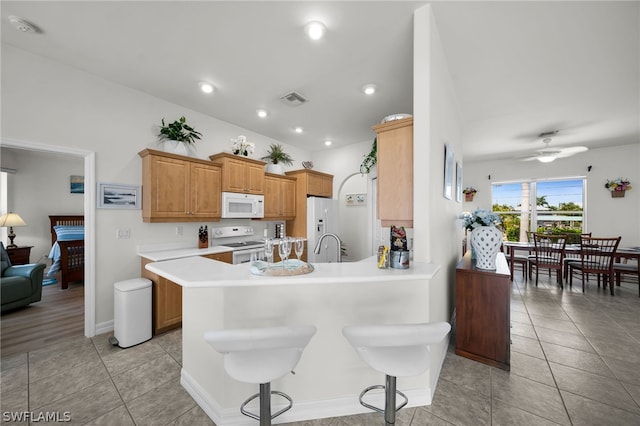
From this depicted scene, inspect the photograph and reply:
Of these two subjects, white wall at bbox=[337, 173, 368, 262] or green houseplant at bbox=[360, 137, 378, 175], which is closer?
green houseplant at bbox=[360, 137, 378, 175]

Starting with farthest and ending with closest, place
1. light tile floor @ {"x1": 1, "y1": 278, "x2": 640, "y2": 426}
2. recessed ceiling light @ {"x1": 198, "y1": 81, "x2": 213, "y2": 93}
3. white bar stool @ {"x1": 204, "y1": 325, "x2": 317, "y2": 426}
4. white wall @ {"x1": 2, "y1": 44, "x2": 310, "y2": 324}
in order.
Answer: recessed ceiling light @ {"x1": 198, "y1": 81, "x2": 213, "y2": 93}, white wall @ {"x1": 2, "y1": 44, "x2": 310, "y2": 324}, light tile floor @ {"x1": 1, "y1": 278, "x2": 640, "y2": 426}, white bar stool @ {"x1": 204, "y1": 325, "x2": 317, "y2": 426}

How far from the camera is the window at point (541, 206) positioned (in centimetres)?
577

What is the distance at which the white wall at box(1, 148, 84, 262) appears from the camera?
5.02 metres

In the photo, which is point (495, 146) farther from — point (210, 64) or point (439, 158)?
point (210, 64)

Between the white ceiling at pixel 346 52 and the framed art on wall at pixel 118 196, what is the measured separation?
1.26m

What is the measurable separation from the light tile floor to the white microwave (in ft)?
5.66

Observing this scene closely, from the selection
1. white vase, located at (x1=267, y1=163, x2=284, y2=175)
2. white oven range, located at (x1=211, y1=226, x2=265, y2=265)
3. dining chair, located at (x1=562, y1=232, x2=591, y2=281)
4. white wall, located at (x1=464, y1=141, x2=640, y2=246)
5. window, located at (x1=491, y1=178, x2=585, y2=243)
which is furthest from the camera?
window, located at (x1=491, y1=178, x2=585, y2=243)

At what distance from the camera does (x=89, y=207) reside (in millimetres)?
2785

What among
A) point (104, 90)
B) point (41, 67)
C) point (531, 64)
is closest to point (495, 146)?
point (531, 64)

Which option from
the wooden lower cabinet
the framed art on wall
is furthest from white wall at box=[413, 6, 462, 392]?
the framed art on wall

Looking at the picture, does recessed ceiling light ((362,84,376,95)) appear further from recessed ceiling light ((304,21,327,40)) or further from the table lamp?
the table lamp

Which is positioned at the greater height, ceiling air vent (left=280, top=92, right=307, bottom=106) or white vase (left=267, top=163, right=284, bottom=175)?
ceiling air vent (left=280, top=92, right=307, bottom=106)

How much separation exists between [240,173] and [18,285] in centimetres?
328

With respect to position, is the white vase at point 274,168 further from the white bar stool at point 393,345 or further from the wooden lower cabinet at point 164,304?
the white bar stool at point 393,345
